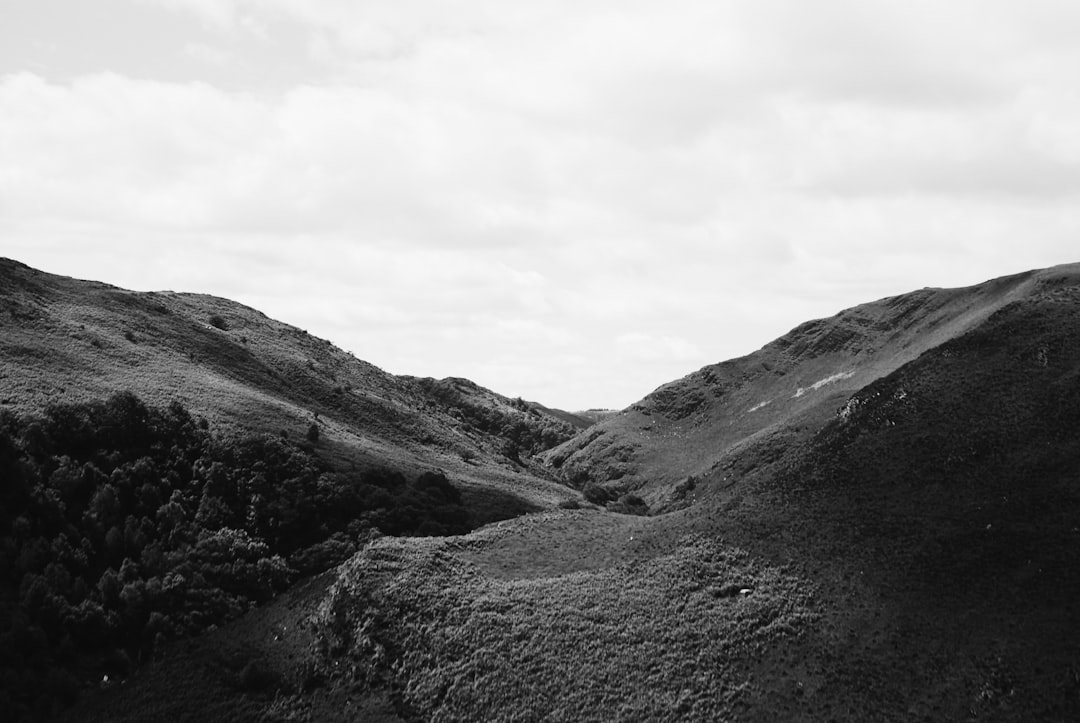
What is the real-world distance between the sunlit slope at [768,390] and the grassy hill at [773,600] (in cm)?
2986

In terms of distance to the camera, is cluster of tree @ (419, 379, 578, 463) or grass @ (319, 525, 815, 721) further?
cluster of tree @ (419, 379, 578, 463)

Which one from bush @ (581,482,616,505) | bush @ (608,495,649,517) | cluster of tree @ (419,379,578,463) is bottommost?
bush @ (608,495,649,517)

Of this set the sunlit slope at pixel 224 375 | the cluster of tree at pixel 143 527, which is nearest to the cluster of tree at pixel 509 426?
the sunlit slope at pixel 224 375

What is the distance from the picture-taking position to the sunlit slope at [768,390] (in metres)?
108

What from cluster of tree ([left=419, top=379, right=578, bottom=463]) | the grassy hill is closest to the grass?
the grassy hill

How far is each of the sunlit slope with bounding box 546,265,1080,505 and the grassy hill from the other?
98.0ft

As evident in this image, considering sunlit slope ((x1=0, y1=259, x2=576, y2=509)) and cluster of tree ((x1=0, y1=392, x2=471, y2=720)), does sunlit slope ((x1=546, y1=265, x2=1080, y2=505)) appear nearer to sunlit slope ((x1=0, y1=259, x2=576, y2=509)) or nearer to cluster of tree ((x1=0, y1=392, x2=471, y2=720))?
sunlit slope ((x1=0, y1=259, x2=576, y2=509))

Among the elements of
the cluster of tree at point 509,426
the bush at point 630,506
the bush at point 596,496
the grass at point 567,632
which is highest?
the cluster of tree at point 509,426

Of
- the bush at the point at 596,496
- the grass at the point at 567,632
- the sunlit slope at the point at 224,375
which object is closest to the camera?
the grass at the point at 567,632

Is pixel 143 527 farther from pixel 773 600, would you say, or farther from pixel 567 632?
pixel 773 600

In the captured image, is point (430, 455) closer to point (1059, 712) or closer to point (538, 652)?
point (538, 652)

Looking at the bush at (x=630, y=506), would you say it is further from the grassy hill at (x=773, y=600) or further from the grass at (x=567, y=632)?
the grass at (x=567, y=632)

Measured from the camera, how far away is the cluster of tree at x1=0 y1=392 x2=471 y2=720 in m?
52.6

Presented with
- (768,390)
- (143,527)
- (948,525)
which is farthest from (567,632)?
(768,390)
